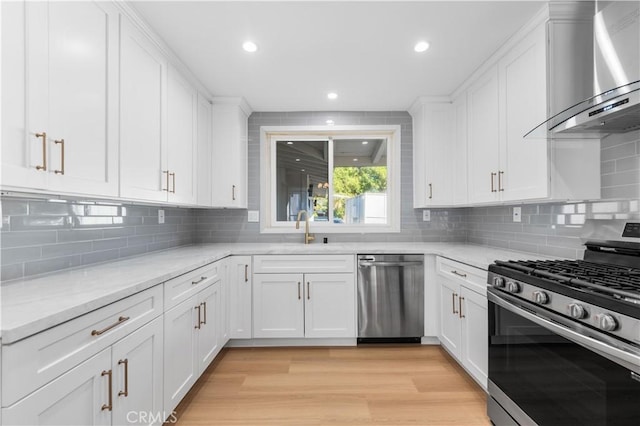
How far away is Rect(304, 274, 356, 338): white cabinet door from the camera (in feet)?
9.04

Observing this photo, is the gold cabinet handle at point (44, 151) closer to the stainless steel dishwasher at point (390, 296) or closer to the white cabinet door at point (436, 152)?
the stainless steel dishwasher at point (390, 296)

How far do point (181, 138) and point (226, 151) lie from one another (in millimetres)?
690

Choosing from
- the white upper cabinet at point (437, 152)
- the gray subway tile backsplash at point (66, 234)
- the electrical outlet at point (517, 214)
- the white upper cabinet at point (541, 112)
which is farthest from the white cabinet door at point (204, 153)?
the electrical outlet at point (517, 214)

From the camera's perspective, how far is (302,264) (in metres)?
2.76

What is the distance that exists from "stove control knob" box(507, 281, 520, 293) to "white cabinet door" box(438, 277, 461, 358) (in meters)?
0.76

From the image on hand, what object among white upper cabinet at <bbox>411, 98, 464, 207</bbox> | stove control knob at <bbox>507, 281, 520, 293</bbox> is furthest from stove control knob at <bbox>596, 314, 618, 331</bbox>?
white upper cabinet at <bbox>411, 98, 464, 207</bbox>

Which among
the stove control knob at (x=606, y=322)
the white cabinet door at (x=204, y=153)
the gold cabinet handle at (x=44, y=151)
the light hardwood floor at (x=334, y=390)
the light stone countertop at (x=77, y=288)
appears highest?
the white cabinet door at (x=204, y=153)

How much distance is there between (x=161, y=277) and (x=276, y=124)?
2.29 metres

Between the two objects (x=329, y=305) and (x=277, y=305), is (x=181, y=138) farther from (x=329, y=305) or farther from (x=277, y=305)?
(x=329, y=305)

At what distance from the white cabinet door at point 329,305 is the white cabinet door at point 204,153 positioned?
1.21 meters

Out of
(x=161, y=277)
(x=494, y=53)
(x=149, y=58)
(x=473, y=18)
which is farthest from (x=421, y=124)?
(x=161, y=277)

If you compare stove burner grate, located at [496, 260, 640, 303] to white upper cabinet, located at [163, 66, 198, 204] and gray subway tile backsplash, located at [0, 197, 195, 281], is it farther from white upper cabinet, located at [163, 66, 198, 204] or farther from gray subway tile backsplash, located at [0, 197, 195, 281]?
Result: gray subway tile backsplash, located at [0, 197, 195, 281]

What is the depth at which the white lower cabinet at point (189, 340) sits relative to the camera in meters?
1.67

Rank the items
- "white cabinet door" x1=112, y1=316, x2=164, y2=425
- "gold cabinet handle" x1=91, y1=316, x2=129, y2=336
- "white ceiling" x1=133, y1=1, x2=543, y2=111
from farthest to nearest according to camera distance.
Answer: "white ceiling" x1=133, y1=1, x2=543, y2=111
"white cabinet door" x1=112, y1=316, x2=164, y2=425
"gold cabinet handle" x1=91, y1=316, x2=129, y2=336
